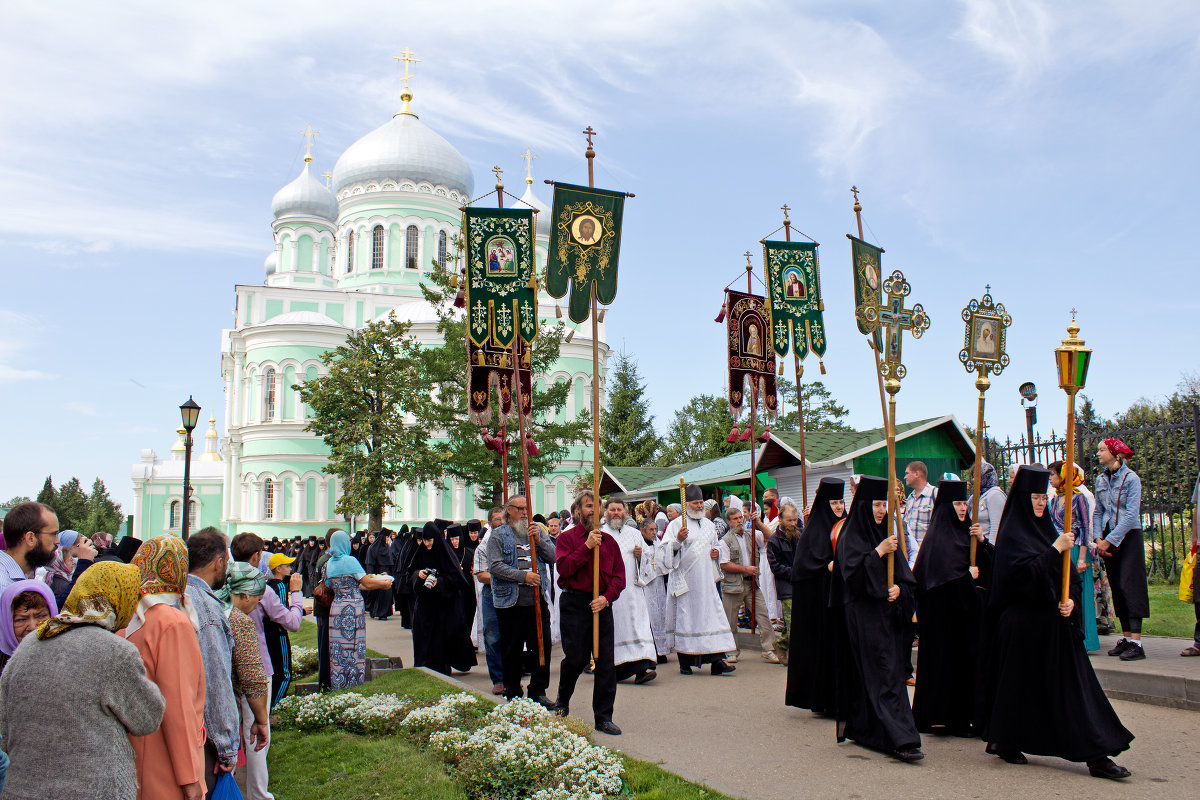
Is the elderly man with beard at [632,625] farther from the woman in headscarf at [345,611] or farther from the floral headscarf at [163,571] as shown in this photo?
the floral headscarf at [163,571]

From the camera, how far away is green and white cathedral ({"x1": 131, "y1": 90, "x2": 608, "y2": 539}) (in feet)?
144

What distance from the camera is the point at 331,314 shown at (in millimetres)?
48562

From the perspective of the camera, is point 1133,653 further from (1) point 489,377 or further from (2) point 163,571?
(2) point 163,571

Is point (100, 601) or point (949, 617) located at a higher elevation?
point (100, 601)

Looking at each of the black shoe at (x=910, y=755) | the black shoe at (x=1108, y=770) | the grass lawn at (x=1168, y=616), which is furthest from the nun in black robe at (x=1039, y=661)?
the grass lawn at (x=1168, y=616)

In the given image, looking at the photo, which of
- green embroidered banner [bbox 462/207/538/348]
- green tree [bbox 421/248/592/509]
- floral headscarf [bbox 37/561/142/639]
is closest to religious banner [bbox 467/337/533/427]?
green embroidered banner [bbox 462/207/538/348]

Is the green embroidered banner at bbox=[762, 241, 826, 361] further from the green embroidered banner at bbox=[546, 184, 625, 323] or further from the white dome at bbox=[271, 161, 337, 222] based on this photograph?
the white dome at bbox=[271, 161, 337, 222]

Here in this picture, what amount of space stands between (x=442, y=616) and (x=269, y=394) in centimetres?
3710

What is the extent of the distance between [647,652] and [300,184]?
1879 inches

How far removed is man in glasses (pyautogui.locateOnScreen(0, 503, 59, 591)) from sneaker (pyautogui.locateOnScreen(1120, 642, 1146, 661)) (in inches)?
344

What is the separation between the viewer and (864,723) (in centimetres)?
659

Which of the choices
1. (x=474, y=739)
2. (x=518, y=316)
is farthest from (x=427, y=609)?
(x=474, y=739)

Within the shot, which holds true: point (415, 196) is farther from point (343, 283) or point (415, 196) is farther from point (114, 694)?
point (114, 694)

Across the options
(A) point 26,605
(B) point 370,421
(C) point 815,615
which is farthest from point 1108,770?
(B) point 370,421
